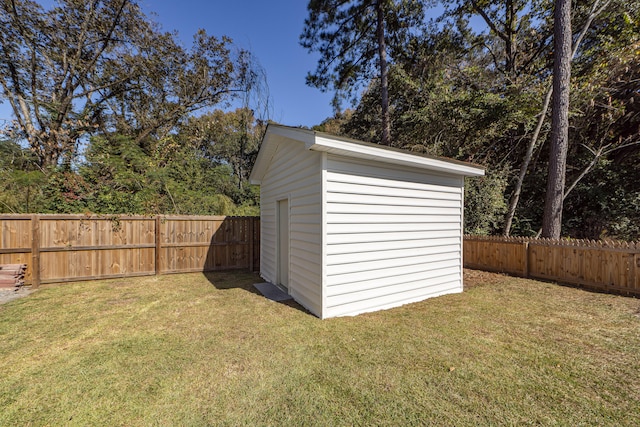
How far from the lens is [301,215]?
4.52 meters

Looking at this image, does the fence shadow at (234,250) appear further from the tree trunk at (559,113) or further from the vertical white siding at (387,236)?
the tree trunk at (559,113)

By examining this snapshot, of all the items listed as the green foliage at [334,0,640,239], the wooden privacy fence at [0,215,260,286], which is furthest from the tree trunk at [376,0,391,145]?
the wooden privacy fence at [0,215,260,286]

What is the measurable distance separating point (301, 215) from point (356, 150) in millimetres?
1509

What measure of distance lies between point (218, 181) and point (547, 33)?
15791 mm

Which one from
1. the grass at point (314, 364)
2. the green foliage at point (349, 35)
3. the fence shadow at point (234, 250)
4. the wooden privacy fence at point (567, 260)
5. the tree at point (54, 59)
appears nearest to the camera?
the grass at point (314, 364)

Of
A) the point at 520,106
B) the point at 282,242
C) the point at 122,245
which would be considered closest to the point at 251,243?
the point at 282,242

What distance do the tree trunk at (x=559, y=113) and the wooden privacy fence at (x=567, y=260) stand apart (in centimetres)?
117

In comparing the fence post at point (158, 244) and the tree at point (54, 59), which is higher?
the tree at point (54, 59)

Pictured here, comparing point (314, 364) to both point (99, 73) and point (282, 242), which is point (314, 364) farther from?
point (99, 73)

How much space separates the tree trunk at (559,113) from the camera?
264 inches

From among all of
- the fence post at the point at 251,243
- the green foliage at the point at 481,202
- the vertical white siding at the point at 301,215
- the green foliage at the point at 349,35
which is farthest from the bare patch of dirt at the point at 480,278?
the green foliage at the point at 349,35

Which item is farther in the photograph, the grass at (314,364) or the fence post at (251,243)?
the fence post at (251,243)

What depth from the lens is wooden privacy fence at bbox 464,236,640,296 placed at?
5.07 meters

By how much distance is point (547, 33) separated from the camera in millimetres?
9852
